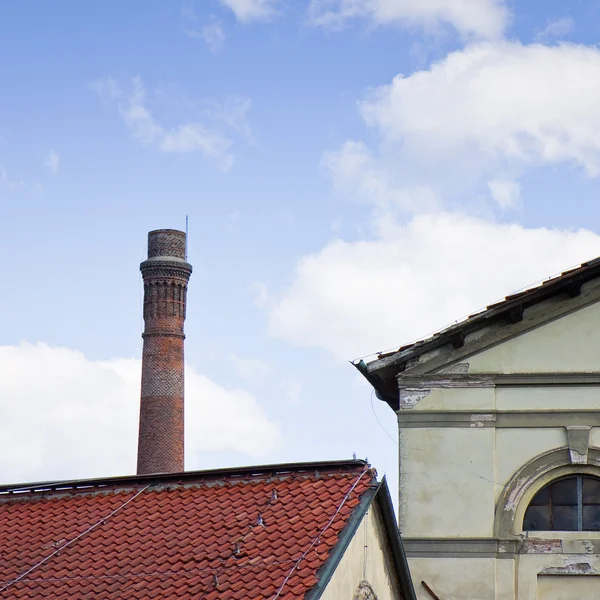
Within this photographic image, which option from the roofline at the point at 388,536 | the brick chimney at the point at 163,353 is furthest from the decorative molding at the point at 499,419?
the brick chimney at the point at 163,353

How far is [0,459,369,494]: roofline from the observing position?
16250 millimetres

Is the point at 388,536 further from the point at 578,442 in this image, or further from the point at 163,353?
the point at 163,353

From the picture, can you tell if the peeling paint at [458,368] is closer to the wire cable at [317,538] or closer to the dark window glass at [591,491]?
the dark window glass at [591,491]

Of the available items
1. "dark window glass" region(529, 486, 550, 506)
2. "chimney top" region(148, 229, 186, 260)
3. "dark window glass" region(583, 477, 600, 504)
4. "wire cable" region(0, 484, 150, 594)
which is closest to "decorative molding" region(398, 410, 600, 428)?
"dark window glass" region(583, 477, 600, 504)

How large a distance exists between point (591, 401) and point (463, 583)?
10.9 feet

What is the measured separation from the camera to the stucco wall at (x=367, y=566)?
582 inches

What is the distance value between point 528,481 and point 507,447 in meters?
0.60

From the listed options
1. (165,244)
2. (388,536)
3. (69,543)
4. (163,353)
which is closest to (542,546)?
(388,536)

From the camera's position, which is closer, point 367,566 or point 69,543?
point 69,543

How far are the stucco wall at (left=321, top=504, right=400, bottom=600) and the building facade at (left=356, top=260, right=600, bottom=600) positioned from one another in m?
2.46

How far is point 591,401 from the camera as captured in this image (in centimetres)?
2084

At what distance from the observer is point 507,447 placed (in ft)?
68.5

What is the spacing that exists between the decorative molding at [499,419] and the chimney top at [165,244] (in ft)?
92.5

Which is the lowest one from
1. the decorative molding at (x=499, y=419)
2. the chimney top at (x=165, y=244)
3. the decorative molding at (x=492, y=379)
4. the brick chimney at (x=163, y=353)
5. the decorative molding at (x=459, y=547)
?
the decorative molding at (x=459, y=547)
